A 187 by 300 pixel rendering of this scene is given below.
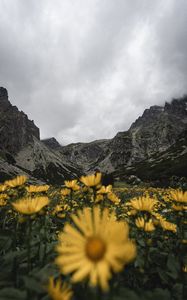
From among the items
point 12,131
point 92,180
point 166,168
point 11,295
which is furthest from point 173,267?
point 12,131

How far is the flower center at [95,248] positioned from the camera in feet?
5.91

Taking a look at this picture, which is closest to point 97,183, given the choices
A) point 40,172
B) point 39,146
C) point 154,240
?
point 154,240

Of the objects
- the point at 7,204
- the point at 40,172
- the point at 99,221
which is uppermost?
the point at 40,172

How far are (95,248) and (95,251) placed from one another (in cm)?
3

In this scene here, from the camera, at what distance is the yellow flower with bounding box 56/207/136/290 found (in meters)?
1.65

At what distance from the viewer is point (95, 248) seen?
6.06 feet

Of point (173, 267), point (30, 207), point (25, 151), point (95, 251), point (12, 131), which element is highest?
point (12, 131)

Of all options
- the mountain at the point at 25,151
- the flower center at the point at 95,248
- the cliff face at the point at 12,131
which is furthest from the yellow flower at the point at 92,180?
the cliff face at the point at 12,131

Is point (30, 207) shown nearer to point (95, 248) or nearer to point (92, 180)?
point (92, 180)

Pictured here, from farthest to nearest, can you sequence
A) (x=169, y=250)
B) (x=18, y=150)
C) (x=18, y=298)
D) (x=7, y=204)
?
(x=18, y=150) → (x=7, y=204) → (x=169, y=250) → (x=18, y=298)

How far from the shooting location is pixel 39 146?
7441 inches

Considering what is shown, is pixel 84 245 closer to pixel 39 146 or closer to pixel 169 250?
pixel 169 250

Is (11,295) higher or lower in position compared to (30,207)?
lower

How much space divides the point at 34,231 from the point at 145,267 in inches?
70.9
